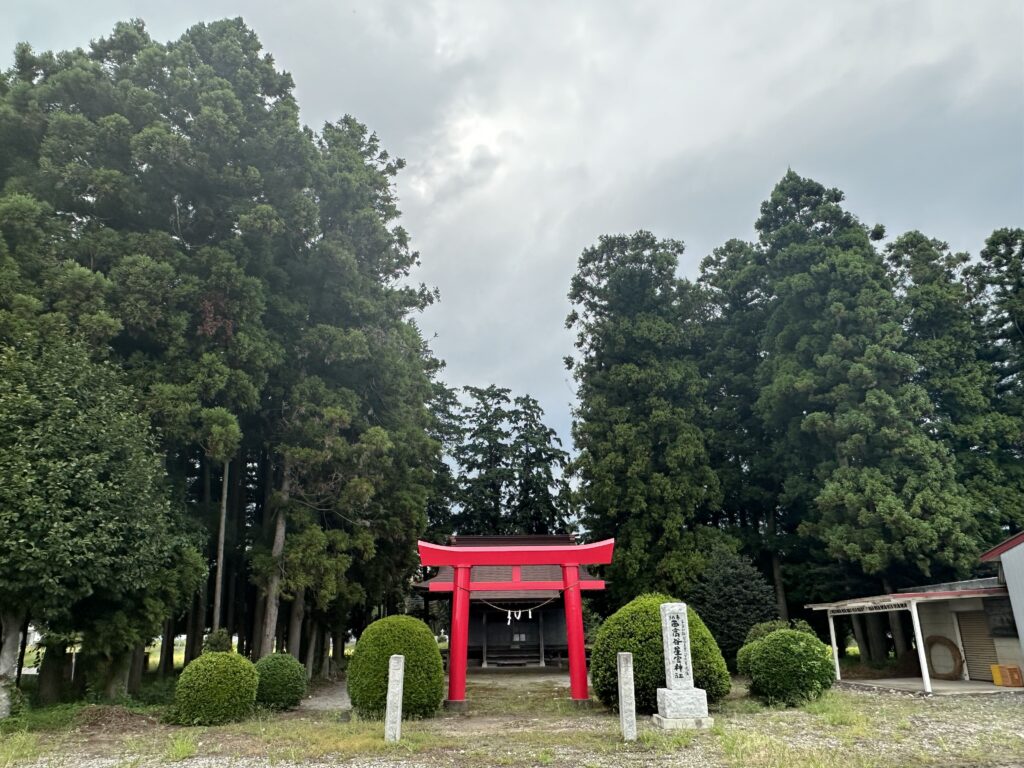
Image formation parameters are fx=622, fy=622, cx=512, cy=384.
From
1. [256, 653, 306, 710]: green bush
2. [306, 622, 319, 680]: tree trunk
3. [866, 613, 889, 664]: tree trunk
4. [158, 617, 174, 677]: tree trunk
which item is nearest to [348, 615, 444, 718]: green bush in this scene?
[256, 653, 306, 710]: green bush

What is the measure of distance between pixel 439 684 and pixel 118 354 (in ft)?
29.7

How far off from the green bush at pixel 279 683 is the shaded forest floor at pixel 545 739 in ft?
1.97

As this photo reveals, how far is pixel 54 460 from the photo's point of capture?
9.48 meters

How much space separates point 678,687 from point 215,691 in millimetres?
7007

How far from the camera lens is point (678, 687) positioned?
8.80 metres

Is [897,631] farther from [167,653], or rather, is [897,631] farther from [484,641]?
[167,653]

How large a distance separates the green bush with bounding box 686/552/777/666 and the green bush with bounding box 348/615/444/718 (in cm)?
916

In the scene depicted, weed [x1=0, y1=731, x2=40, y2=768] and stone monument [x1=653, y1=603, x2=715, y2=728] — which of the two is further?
stone monument [x1=653, y1=603, x2=715, y2=728]

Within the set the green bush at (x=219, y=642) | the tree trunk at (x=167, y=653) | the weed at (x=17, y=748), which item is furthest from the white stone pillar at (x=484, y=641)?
the weed at (x=17, y=748)

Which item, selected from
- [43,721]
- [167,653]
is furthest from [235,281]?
[167,653]

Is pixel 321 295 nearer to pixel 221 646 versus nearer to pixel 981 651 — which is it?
pixel 221 646

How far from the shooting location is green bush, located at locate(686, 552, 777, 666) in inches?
639

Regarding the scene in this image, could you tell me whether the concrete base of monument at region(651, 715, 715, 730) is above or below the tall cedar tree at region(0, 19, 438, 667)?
below

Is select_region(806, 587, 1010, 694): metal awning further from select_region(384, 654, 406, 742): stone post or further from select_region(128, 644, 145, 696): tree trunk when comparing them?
select_region(128, 644, 145, 696): tree trunk
